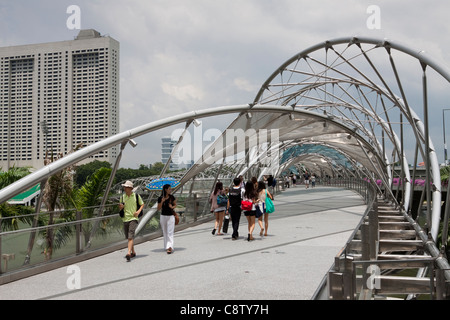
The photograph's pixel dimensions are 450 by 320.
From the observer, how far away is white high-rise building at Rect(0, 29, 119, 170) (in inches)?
3487

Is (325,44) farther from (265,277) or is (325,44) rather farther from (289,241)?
(265,277)

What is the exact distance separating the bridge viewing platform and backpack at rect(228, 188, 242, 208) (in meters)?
0.97

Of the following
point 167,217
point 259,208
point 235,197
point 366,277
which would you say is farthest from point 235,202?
point 366,277

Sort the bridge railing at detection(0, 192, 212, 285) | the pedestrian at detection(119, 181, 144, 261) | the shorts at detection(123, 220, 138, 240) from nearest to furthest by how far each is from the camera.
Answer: the bridge railing at detection(0, 192, 212, 285) < the shorts at detection(123, 220, 138, 240) < the pedestrian at detection(119, 181, 144, 261)

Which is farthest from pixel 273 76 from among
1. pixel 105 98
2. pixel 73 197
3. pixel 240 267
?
pixel 105 98

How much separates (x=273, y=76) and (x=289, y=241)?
12.6 m

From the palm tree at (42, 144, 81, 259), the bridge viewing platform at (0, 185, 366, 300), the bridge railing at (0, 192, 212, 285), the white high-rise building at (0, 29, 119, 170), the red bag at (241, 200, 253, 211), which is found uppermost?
the white high-rise building at (0, 29, 119, 170)

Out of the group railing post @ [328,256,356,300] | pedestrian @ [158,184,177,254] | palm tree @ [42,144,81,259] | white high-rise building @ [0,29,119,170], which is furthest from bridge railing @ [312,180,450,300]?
white high-rise building @ [0,29,119,170]

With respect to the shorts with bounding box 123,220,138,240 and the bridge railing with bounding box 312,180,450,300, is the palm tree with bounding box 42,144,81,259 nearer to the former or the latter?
the shorts with bounding box 123,220,138,240

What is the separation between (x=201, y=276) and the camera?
7930mm

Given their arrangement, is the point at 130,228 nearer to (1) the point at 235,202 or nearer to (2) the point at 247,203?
(2) the point at 247,203

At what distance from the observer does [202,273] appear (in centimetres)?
818

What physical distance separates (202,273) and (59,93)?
3572 inches
